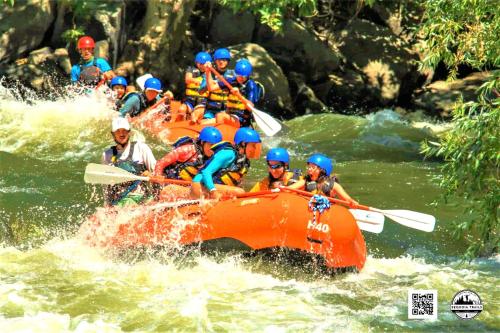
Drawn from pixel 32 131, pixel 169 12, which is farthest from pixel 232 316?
pixel 169 12

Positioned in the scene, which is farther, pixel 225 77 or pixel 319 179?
pixel 225 77

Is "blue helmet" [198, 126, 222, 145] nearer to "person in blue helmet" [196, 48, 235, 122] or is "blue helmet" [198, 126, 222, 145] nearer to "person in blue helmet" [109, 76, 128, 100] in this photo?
"person in blue helmet" [196, 48, 235, 122]

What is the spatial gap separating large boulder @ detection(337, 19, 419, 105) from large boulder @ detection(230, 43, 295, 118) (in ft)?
7.25

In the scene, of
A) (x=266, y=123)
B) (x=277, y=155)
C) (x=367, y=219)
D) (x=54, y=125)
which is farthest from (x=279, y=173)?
(x=54, y=125)

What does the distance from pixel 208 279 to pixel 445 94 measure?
38.9 ft

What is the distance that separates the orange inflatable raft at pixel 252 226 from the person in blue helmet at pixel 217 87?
→ 4.42 meters

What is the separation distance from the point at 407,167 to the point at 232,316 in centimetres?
640

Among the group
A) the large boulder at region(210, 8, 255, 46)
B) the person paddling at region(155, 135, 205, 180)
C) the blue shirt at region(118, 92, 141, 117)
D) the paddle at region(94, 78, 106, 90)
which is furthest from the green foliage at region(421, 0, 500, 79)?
the large boulder at region(210, 8, 255, 46)

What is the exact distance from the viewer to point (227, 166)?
886cm

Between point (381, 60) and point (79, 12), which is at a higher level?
point (79, 12)

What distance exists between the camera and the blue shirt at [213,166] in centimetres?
862

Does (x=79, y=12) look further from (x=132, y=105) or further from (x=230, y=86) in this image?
(x=230, y=86)

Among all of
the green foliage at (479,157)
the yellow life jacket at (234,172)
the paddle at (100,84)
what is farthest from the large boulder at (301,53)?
the green foliage at (479,157)

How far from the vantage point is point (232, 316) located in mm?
7297
